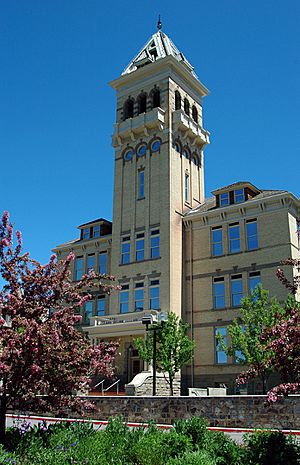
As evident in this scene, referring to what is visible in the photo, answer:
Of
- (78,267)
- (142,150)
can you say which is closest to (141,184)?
(142,150)

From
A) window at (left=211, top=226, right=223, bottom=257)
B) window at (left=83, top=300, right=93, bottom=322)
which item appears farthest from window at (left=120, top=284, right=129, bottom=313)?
window at (left=211, top=226, right=223, bottom=257)

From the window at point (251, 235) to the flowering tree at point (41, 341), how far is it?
2421 cm

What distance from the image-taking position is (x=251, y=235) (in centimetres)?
3741

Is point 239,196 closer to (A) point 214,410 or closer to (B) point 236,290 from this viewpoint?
(B) point 236,290

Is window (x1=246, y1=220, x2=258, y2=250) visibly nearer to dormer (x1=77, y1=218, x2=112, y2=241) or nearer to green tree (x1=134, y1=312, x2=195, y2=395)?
green tree (x1=134, y1=312, x2=195, y2=395)

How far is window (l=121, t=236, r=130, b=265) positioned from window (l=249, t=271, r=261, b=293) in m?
10.6

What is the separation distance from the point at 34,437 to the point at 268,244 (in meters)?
26.9

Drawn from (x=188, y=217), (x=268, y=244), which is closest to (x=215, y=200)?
(x=188, y=217)

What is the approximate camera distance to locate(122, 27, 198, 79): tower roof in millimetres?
46028

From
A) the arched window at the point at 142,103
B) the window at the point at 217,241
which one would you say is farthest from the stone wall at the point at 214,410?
the arched window at the point at 142,103

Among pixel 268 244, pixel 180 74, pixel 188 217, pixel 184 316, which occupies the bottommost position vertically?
pixel 184 316

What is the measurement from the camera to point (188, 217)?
40688 millimetres

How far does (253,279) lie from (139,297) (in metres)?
9.09

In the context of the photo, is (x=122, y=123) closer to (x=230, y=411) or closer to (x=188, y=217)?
(x=188, y=217)
